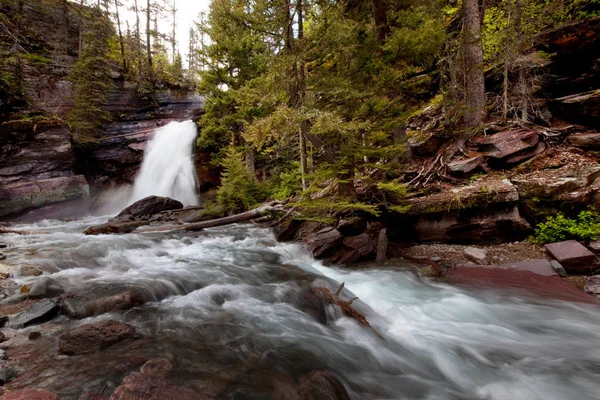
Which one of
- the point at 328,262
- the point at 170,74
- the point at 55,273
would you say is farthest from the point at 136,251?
the point at 170,74

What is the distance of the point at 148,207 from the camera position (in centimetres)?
1586

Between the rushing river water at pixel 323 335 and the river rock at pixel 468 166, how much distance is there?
11.0 feet

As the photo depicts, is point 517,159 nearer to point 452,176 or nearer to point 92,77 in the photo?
point 452,176

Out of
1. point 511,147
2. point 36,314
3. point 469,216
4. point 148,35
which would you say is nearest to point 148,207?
point 36,314

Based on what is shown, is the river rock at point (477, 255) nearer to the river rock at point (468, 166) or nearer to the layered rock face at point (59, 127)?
the river rock at point (468, 166)

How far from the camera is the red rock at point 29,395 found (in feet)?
7.61

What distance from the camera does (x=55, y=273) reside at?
5883 mm

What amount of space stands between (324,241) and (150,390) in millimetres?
6017

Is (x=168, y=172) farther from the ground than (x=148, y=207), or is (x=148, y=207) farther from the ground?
(x=168, y=172)

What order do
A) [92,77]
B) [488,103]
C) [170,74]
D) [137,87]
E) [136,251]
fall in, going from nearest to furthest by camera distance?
[136,251] → [488,103] → [92,77] → [137,87] → [170,74]

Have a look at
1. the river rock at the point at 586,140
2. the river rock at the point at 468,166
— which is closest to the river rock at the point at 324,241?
the river rock at the point at 468,166

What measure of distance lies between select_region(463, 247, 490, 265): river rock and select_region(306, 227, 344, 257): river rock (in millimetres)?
3195

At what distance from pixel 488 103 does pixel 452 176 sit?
3.71 metres

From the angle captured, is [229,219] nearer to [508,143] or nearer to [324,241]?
[324,241]
